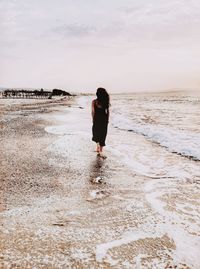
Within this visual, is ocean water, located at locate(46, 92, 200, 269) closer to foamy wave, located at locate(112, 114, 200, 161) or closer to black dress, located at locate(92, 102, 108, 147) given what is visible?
foamy wave, located at locate(112, 114, 200, 161)

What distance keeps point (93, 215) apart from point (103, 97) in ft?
15.4

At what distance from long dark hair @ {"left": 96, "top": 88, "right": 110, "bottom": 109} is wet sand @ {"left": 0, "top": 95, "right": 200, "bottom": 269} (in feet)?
5.49

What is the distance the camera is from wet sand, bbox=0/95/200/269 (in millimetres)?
3418

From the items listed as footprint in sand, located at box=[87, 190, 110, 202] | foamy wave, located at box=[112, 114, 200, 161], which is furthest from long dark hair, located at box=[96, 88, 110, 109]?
footprint in sand, located at box=[87, 190, 110, 202]

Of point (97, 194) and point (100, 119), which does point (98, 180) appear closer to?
point (97, 194)

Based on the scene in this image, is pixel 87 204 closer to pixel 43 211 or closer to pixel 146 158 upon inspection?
pixel 43 211

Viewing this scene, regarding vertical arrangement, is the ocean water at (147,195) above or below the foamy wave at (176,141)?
below

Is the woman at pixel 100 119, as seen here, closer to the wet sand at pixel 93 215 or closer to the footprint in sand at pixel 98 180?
the wet sand at pixel 93 215

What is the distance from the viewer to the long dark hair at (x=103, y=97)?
28.4 ft

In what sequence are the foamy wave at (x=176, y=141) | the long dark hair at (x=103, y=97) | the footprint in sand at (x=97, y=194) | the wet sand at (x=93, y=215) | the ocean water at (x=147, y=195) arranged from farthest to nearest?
1. the foamy wave at (x=176, y=141)
2. the long dark hair at (x=103, y=97)
3. the footprint in sand at (x=97, y=194)
4. the ocean water at (x=147, y=195)
5. the wet sand at (x=93, y=215)

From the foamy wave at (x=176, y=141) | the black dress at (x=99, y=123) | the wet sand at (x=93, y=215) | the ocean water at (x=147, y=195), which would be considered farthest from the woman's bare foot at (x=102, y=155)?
the foamy wave at (x=176, y=141)

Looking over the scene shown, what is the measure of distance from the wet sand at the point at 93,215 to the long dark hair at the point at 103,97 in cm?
167

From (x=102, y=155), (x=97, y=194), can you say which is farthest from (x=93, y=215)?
(x=102, y=155)

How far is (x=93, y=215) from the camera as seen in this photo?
176 inches
